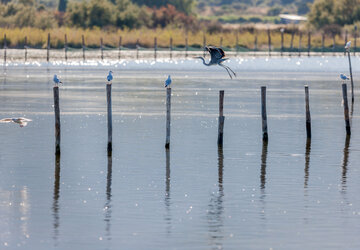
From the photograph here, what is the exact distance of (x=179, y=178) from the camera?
1172 inches

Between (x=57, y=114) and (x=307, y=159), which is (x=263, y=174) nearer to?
(x=307, y=159)

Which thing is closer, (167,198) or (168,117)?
(167,198)

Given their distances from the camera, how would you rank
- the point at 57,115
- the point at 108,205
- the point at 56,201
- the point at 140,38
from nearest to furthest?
the point at 108,205
the point at 56,201
the point at 57,115
the point at 140,38

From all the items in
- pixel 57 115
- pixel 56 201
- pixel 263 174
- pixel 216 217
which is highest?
pixel 57 115

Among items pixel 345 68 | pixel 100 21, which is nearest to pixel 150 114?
pixel 345 68

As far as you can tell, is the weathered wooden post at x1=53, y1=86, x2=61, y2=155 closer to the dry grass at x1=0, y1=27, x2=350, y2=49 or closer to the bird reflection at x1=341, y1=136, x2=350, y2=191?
the bird reflection at x1=341, y1=136, x2=350, y2=191

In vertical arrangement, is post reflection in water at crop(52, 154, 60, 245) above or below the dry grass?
above

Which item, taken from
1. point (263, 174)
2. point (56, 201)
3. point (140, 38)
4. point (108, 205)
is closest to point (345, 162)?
point (263, 174)

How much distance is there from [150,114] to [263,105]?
1497cm

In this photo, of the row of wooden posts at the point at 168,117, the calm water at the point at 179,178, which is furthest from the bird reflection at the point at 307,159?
the row of wooden posts at the point at 168,117

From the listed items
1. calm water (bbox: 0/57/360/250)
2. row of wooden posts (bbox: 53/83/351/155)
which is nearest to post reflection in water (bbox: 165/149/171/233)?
calm water (bbox: 0/57/360/250)

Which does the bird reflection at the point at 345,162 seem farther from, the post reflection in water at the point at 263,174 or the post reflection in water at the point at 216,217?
the post reflection in water at the point at 216,217

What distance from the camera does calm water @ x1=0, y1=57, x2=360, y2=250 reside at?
21.9 metres

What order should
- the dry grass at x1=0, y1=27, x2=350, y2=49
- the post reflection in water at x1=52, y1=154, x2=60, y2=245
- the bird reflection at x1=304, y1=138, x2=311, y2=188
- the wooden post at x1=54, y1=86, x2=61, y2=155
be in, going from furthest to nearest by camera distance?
the dry grass at x1=0, y1=27, x2=350, y2=49, the wooden post at x1=54, y1=86, x2=61, y2=155, the bird reflection at x1=304, y1=138, x2=311, y2=188, the post reflection in water at x1=52, y1=154, x2=60, y2=245
